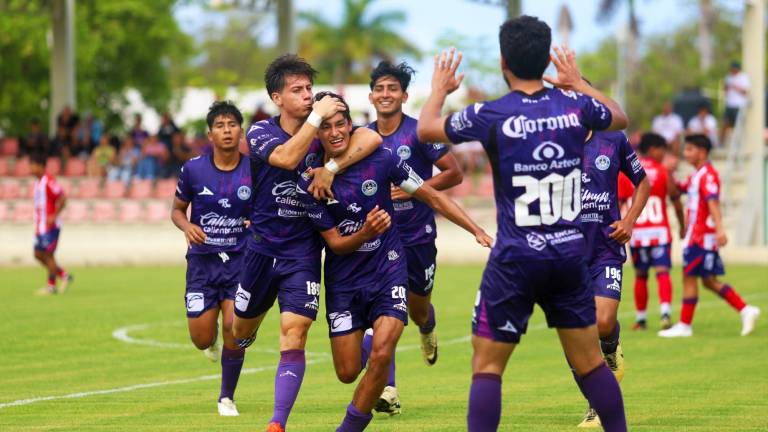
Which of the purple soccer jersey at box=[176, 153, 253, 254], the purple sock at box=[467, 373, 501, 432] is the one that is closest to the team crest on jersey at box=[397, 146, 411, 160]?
the purple soccer jersey at box=[176, 153, 253, 254]

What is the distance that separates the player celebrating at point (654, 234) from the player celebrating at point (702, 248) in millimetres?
337

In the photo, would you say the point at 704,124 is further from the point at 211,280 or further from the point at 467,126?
the point at 467,126

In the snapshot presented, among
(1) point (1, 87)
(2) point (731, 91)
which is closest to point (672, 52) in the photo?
(1) point (1, 87)

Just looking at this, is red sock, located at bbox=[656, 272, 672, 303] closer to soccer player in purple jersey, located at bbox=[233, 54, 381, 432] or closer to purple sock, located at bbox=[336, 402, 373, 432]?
soccer player in purple jersey, located at bbox=[233, 54, 381, 432]

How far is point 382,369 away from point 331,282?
0.70 m

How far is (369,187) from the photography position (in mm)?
8508

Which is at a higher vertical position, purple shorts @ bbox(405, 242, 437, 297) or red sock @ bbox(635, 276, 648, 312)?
purple shorts @ bbox(405, 242, 437, 297)

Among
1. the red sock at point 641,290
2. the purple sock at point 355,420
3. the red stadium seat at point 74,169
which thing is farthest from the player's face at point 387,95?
the red stadium seat at point 74,169

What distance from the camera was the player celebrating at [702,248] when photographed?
624 inches

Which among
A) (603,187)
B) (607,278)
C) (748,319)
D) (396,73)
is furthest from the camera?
(748,319)

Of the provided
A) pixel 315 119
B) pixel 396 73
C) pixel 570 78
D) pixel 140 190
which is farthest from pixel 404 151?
pixel 140 190

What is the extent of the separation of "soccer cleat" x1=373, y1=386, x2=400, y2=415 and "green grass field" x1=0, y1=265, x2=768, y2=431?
14 centimetres

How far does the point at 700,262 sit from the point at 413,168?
6.41 m

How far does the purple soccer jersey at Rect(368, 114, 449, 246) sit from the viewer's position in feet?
34.7
